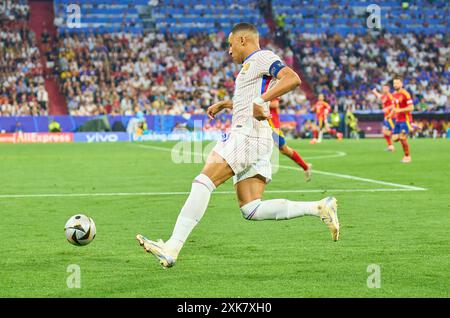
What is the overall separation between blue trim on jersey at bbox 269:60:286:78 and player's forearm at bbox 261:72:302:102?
19cm

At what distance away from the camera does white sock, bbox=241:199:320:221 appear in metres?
8.28

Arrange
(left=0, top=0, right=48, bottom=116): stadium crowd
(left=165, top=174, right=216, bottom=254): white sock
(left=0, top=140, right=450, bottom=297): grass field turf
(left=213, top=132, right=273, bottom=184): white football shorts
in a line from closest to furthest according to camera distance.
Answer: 1. (left=0, top=140, right=450, bottom=297): grass field turf
2. (left=165, top=174, right=216, bottom=254): white sock
3. (left=213, top=132, right=273, bottom=184): white football shorts
4. (left=0, top=0, right=48, bottom=116): stadium crowd

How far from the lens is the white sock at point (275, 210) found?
8281 mm

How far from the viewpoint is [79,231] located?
890cm

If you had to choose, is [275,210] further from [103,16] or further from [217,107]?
[103,16]

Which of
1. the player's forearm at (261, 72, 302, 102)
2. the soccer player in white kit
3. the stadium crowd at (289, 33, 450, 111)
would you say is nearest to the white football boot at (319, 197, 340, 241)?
the soccer player in white kit

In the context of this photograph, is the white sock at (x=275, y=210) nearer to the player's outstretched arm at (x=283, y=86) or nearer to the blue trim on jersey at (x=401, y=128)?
the player's outstretched arm at (x=283, y=86)

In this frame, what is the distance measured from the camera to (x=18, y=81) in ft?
153

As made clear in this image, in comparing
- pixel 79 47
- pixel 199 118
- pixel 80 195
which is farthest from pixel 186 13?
pixel 80 195

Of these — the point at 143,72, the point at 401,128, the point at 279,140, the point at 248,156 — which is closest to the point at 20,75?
the point at 143,72

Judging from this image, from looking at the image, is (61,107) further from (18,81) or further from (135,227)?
(135,227)

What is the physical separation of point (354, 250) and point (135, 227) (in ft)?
10.7

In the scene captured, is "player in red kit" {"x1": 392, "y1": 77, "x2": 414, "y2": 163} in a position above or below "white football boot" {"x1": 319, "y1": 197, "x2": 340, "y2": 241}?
above

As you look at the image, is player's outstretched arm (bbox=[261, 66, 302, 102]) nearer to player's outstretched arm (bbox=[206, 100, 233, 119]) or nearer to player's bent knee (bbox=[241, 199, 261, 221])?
player's bent knee (bbox=[241, 199, 261, 221])
